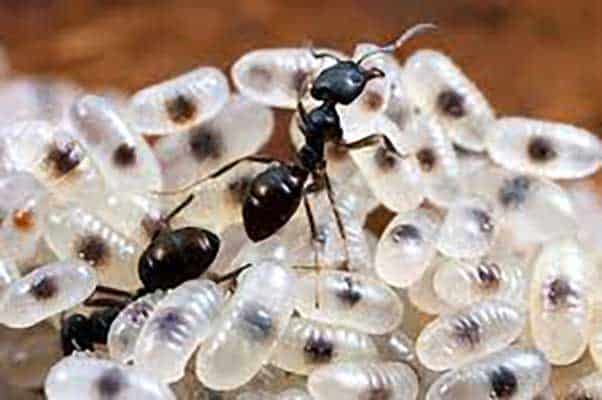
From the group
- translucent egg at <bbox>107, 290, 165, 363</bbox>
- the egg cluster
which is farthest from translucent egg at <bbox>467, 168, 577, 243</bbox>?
translucent egg at <bbox>107, 290, 165, 363</bbox>

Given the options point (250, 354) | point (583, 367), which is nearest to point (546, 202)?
point (583, 367)

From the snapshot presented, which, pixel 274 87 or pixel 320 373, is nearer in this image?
pixel 320 373

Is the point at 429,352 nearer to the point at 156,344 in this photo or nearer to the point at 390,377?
the point at 390,377

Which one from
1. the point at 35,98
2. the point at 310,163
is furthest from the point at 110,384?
the point at 35,98

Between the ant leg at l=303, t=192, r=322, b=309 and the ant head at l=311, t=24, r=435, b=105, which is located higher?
the ant head at l=311, t=24, r=435, b=105

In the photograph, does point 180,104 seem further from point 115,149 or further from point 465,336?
point 465,336

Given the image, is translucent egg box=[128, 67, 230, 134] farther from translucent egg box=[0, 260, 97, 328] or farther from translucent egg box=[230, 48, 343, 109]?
translucent egg box=[0, 260, 97, 328]
